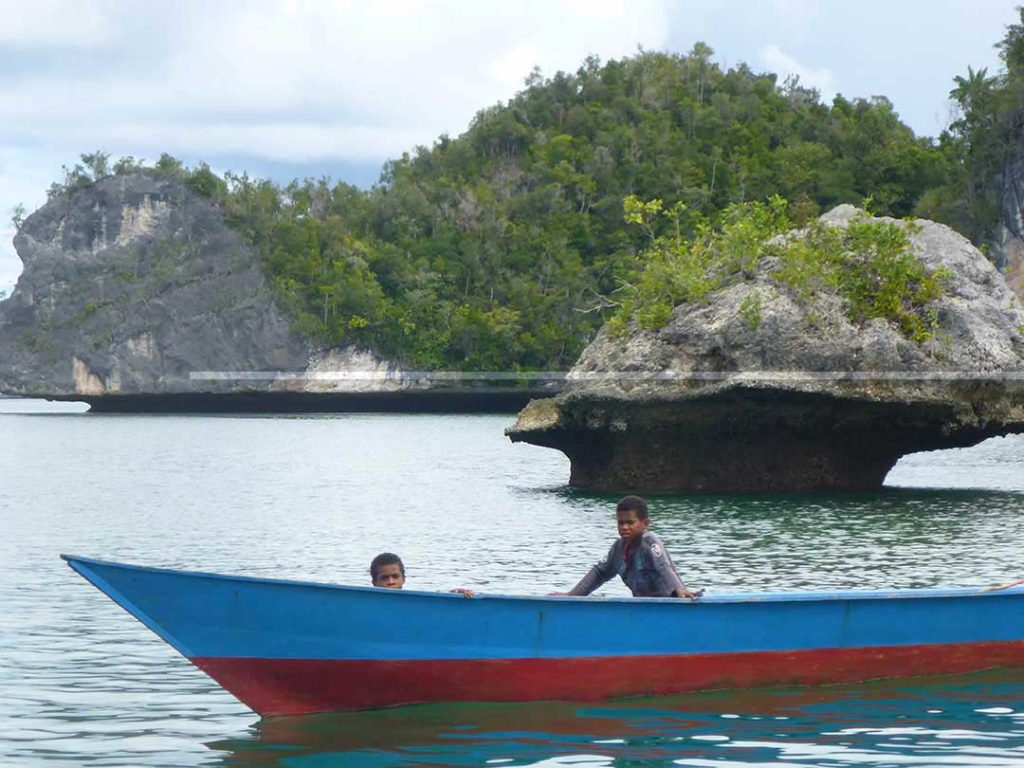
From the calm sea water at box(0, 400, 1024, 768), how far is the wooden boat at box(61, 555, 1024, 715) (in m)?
0.22

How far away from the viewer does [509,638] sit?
12.2 metres

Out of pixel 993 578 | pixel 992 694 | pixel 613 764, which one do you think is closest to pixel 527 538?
pixel 993 578

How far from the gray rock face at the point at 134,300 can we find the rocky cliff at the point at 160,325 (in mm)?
87

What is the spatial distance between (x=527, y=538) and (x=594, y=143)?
124 meters

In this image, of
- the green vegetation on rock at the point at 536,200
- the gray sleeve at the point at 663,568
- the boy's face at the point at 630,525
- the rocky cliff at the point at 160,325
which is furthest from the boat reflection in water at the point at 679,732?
the rocky cliff at the point at 160,325

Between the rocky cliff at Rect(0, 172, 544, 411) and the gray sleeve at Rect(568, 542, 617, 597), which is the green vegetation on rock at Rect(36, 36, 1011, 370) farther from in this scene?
the gray sleeve at Rect(568, 542, 617, 597)

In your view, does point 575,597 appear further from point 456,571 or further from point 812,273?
point 812,273

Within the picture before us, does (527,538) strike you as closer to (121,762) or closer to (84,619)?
(84,619)

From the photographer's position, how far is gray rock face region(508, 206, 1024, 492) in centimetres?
3002

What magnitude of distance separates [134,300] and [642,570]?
12633 centimetres

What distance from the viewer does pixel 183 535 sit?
88.7 feet

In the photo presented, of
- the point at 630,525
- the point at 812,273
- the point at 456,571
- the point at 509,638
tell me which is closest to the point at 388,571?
the point at 509,638

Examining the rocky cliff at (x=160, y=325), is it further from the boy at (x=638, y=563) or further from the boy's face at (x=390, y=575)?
the boy's face at (x=390, y=575)

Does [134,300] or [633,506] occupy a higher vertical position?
[134,300]
